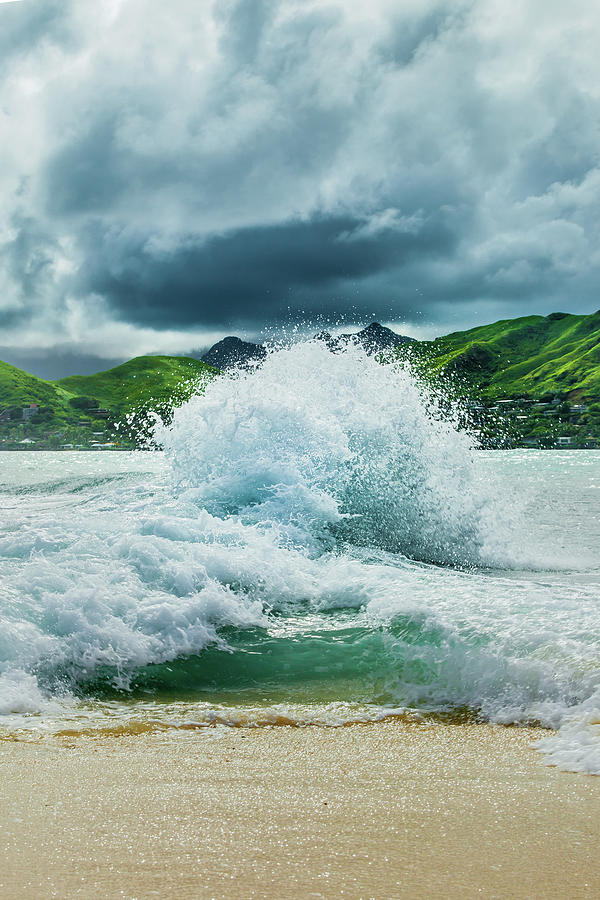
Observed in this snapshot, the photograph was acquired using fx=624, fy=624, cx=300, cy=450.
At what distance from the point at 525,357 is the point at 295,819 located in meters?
168

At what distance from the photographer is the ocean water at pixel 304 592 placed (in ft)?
11.4

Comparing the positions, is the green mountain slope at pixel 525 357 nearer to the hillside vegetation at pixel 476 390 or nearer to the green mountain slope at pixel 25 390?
the hillside vegetation at pixel 476 390

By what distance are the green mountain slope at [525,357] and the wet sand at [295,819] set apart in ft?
376

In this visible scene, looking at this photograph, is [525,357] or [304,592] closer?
[304,592]

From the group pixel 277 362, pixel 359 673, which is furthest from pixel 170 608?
pixel 277 362

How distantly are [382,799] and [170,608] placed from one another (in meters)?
2.66

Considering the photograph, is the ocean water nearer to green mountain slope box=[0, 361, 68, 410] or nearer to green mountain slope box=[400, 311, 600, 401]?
green mountain slope box=[400, 311, 600, 401]

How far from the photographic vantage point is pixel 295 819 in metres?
2.00

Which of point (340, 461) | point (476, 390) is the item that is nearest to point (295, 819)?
point (340, 461)

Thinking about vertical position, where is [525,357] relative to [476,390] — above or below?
above

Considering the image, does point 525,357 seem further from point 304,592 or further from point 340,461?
point 304,592

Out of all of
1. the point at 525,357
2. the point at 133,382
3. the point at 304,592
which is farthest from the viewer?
the point at 133,382

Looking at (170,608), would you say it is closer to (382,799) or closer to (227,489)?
(382,799)

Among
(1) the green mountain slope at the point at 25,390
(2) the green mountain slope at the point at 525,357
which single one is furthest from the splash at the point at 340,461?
(1) the green mountain slope at the point at 25,390
